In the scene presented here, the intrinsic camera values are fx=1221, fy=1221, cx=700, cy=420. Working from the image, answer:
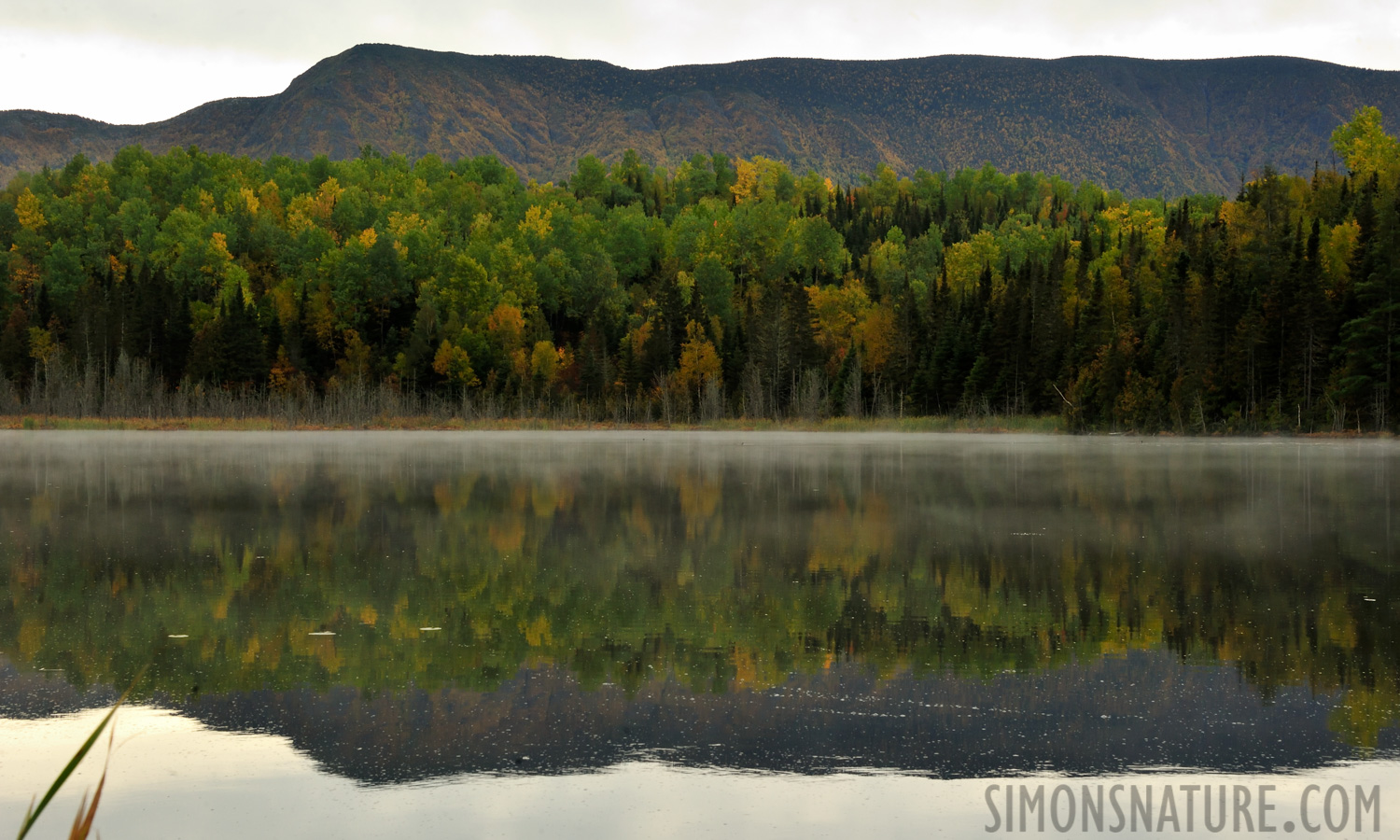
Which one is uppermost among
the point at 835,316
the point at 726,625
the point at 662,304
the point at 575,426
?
the point at 662,304

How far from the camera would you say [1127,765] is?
298 inches

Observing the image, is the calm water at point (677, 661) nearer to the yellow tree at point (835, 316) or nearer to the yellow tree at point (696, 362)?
the yellow tree at point (696, 362)

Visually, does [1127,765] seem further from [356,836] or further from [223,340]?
[223,340]

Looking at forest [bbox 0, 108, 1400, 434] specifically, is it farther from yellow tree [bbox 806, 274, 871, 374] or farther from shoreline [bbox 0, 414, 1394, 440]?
shoreline [bbox 0, 414, 1394, 440]

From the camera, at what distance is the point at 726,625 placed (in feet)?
38.5

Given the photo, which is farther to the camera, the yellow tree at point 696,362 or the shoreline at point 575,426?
the yellow tree at point 696,362

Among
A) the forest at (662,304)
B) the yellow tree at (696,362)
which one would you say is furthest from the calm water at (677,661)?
the yellow tree at (696,362)

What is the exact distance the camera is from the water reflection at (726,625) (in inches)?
323

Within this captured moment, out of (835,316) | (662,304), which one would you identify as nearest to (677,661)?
(662,304)

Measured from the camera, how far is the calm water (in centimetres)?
716

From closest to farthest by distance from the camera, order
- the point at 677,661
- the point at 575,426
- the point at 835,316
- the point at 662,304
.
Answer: the point at 677,661
the point at 575,426
the point at 662,304
the point at 835,316

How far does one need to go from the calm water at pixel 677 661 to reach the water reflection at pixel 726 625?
5 cm

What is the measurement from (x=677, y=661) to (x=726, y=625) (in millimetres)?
1463

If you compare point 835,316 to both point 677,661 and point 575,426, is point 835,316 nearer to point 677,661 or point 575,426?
point 575,426
